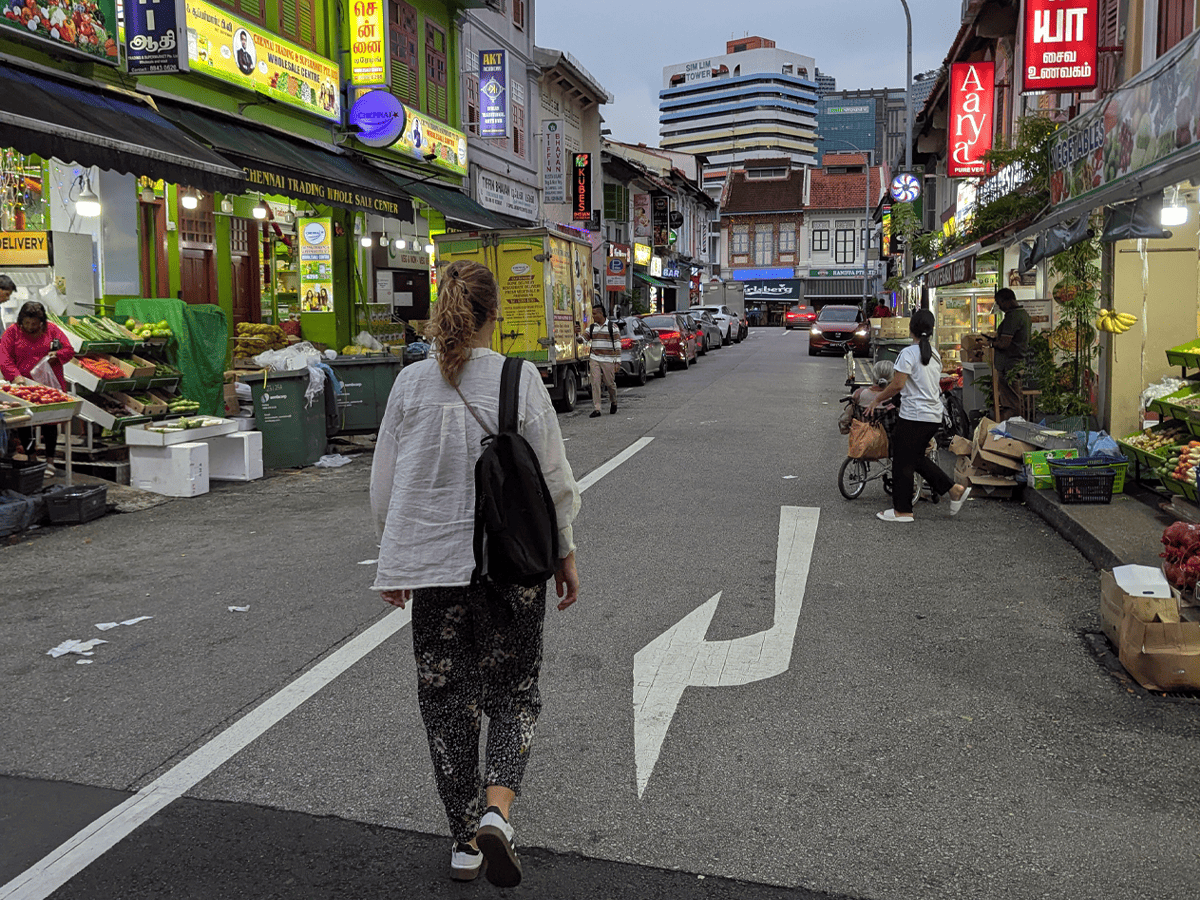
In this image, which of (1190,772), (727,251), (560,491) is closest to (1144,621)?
(1190,772)

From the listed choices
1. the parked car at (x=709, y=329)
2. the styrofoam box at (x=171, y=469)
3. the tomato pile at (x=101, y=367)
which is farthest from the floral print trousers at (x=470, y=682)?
the parked car at (x=709, y=329)

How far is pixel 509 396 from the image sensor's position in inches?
129

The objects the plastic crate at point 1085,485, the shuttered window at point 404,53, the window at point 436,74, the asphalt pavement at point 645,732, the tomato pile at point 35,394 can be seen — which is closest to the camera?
the asphalt pavement at point 645,732

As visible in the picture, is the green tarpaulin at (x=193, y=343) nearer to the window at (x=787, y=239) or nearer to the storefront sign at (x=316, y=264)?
the storefront sign at (x=316, y=264)

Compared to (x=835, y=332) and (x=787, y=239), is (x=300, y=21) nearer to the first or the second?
(x=835, y=332)

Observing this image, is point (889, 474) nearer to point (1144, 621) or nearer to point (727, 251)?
point (1144, 621)

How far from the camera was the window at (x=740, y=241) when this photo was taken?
85.8 metres

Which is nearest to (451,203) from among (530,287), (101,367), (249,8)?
(530,287)

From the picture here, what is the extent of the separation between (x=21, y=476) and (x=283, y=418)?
11.4ft

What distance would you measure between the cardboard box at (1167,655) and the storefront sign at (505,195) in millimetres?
23215

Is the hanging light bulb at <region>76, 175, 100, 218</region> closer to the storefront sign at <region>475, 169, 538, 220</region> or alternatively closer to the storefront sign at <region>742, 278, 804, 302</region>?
the storefront sign at <region>475, 169, 538, 220</region>

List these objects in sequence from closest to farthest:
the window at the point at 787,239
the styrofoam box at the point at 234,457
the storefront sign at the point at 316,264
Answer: the styrofoam box at the point at 234,457 → the storefront sign at the point at 316,264 → the window at the point at 787,239

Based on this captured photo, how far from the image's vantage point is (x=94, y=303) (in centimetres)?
1302

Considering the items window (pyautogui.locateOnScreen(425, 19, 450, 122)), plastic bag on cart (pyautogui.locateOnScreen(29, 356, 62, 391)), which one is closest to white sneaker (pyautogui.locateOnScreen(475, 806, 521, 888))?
plastic bag on cart (pyautogui.locateOnScreen(29, 356, 62, 391))
